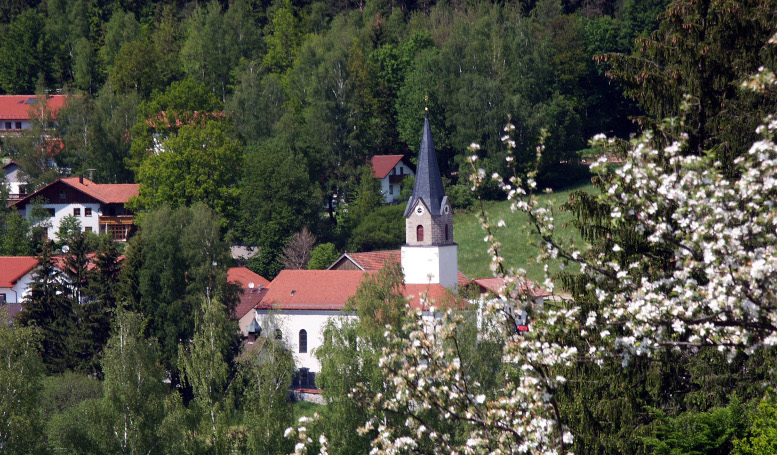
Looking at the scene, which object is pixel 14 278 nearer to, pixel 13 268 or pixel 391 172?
pixel 13 268

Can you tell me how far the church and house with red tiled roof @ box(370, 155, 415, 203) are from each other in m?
15.2

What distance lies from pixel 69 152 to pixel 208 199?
16327mm

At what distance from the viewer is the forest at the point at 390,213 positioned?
898 cm

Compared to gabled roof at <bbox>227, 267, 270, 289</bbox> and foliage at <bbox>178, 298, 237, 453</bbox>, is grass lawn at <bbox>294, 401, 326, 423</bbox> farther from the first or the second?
gabled roof at <bbox>227, 267, 270, 289</bbox>

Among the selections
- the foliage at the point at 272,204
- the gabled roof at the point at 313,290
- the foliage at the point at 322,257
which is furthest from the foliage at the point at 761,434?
the foliage at the point at 272,204

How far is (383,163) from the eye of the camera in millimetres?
69750

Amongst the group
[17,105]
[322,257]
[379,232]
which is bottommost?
[322,257]

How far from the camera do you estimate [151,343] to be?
40781mm

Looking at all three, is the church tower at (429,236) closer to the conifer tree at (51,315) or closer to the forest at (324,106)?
the forest at (324,106)

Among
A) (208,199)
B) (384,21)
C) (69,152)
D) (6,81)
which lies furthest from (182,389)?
(6,81)

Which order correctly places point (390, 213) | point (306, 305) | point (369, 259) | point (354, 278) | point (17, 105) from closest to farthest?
point (306, 305)
point (354, 278)
point (369, 259)
point (390, 213)
point (17, 105)

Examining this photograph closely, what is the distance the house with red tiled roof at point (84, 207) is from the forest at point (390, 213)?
3.12 meters

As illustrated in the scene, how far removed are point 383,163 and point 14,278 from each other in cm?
2706

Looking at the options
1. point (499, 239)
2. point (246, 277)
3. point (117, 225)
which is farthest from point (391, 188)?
point (117, 225)
